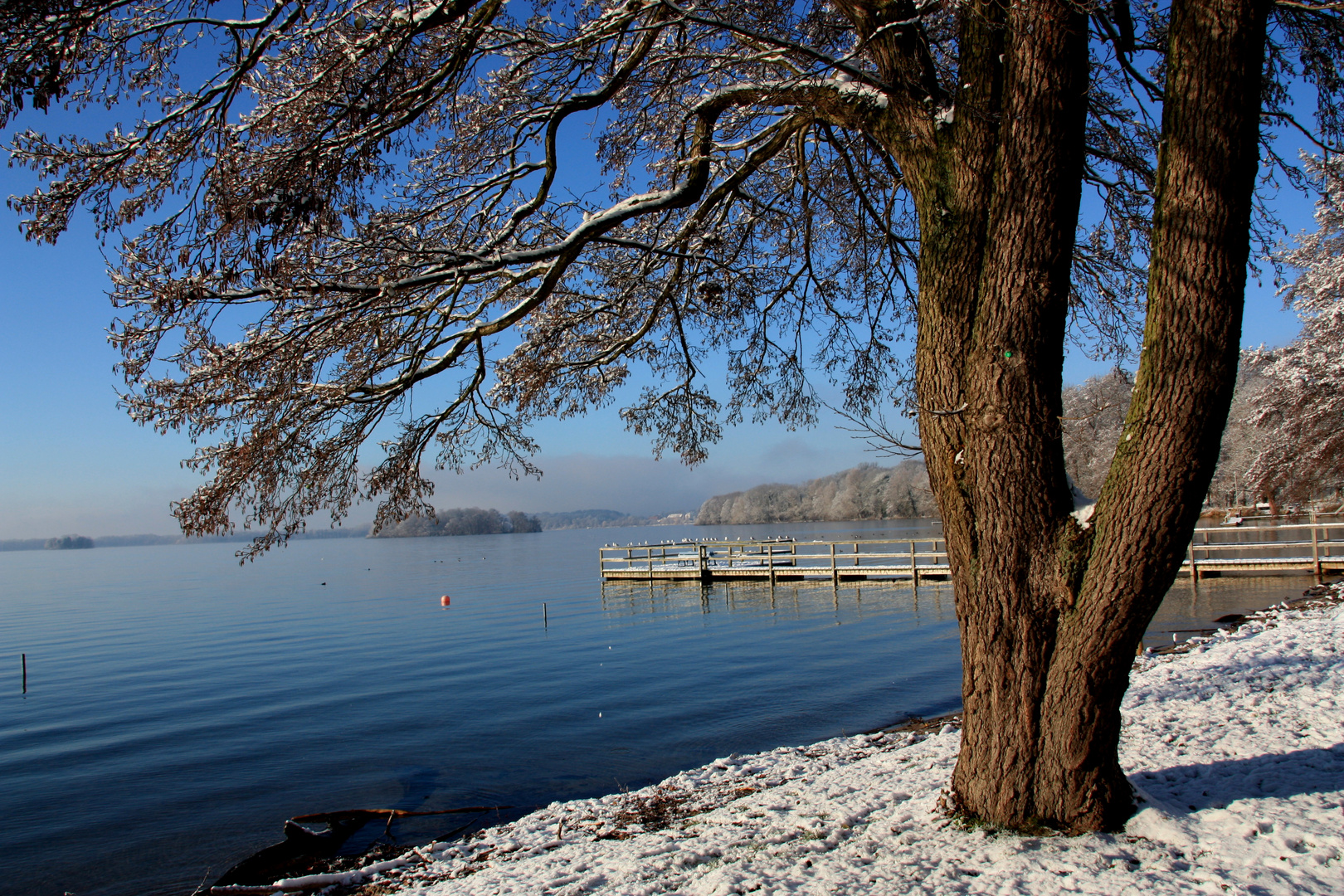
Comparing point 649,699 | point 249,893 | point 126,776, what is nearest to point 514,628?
point 649,699

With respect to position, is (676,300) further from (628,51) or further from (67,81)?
(67,81)

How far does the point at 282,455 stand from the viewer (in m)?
4.81

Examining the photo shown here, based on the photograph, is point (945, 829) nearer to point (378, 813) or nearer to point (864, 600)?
point (378, 813)

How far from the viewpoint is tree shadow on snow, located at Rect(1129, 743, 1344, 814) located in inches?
148

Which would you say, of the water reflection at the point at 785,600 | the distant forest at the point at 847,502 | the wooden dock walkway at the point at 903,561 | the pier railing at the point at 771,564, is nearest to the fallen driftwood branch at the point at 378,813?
the water reflection at the point at 785,600

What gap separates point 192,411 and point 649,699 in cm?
848

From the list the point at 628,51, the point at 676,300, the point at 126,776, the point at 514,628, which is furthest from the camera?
the point at 514,628

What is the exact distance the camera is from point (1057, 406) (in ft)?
11.7

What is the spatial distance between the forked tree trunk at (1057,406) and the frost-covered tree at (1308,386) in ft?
62.5

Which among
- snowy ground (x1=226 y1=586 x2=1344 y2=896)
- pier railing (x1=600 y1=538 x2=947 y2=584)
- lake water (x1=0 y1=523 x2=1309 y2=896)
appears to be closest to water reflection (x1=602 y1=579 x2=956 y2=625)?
lake water (x1=0 y1=523 x2=1309 y2=896)

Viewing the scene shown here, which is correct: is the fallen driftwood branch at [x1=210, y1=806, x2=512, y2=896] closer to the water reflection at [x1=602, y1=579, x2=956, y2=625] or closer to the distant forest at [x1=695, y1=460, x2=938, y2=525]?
the water reflection at [x1=602, y1=579, x2=956, y2=625]

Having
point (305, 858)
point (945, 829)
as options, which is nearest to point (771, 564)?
point (305, 858)

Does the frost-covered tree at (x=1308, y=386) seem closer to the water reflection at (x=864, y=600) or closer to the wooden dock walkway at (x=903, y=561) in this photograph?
the wooden dock walkway at (x=903, y=561)

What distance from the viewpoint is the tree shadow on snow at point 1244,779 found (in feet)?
12.4
